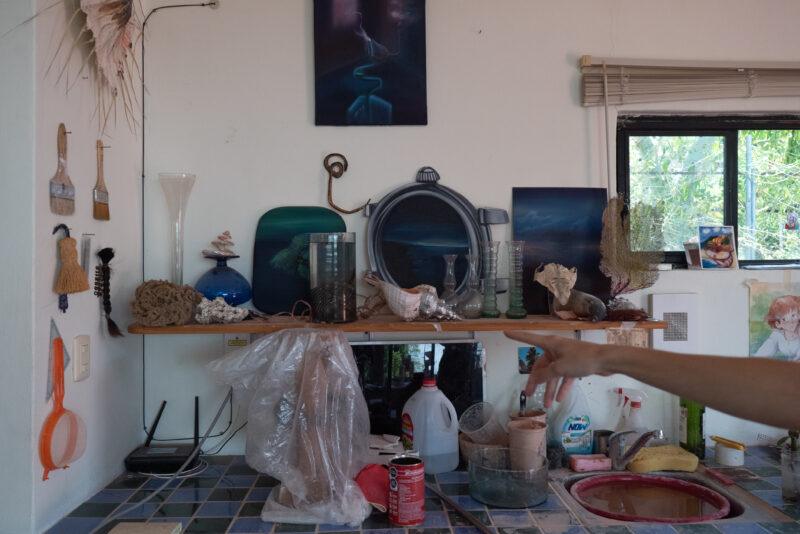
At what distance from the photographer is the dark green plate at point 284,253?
1862 millimetres

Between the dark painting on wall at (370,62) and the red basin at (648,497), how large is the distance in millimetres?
1139

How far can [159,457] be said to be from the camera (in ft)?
5.66

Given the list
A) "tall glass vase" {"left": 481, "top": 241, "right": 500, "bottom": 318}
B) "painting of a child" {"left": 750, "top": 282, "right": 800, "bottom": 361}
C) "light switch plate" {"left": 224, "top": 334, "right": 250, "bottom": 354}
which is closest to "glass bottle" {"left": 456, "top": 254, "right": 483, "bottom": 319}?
"tall glass vase" {"left": 481, "top": 241, "right": 500, "bottom": 318}

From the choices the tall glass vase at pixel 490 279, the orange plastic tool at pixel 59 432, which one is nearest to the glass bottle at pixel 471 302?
the tall glass vase at pixel 490 279

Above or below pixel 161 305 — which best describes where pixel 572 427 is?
below

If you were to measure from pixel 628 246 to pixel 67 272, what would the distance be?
1.45 m

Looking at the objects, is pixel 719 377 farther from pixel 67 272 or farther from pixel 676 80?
pixel 676 80

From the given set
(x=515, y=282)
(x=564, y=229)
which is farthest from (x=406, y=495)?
(x=564, y=229)

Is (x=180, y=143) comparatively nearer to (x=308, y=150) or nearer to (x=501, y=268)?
(x=308, y=150)

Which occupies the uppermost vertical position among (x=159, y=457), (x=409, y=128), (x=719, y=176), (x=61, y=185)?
(x=409, y=128)

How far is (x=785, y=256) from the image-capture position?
2.05 m

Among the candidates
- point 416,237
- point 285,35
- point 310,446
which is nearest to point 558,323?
point 416,237

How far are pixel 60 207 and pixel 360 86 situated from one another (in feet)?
2.95

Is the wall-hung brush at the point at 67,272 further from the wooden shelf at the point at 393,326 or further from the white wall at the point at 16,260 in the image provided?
the wooden shelf at the point at 393,326
